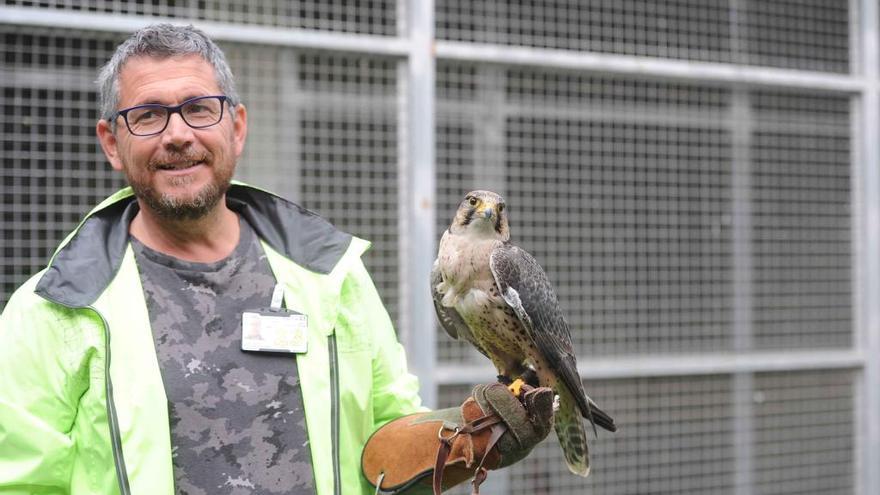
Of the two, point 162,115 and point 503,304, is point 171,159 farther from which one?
point 503,304

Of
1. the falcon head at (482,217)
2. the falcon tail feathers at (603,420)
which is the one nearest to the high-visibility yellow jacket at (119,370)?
the falcon head at (482,217)

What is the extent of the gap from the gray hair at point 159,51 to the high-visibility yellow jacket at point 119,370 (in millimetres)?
218

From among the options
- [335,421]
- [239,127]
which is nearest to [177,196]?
[239,127]

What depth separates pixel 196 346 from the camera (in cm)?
166

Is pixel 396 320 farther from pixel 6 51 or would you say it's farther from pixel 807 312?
pixel 807 312

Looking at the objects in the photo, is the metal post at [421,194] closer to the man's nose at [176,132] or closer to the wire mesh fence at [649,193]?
the wire mesh fence at [649,193]

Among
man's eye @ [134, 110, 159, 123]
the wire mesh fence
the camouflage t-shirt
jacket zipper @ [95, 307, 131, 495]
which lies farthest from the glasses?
the wire mesh fence

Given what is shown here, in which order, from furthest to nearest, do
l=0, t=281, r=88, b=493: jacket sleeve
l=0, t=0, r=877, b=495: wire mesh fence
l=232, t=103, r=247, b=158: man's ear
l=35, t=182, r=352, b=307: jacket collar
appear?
1. l=0, t=0, r=877, b=495: wire mesh fence
2. l=232, t=103, r=247, b=158: man's ear
3. l=35, t=182, r=352, b=307: jacket collar
4. l=0, t=281, r=88, b=493: jacket sleeve

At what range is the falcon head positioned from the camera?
6.58 feet

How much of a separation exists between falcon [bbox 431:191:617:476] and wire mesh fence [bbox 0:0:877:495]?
92cm

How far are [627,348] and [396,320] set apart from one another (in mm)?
1149

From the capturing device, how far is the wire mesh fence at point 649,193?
127 inches

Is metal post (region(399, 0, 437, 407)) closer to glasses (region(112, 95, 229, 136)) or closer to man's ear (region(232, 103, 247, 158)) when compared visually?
man's ear (region(232, 103, 247, 158))

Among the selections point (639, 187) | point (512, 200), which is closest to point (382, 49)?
point (512, 200)
